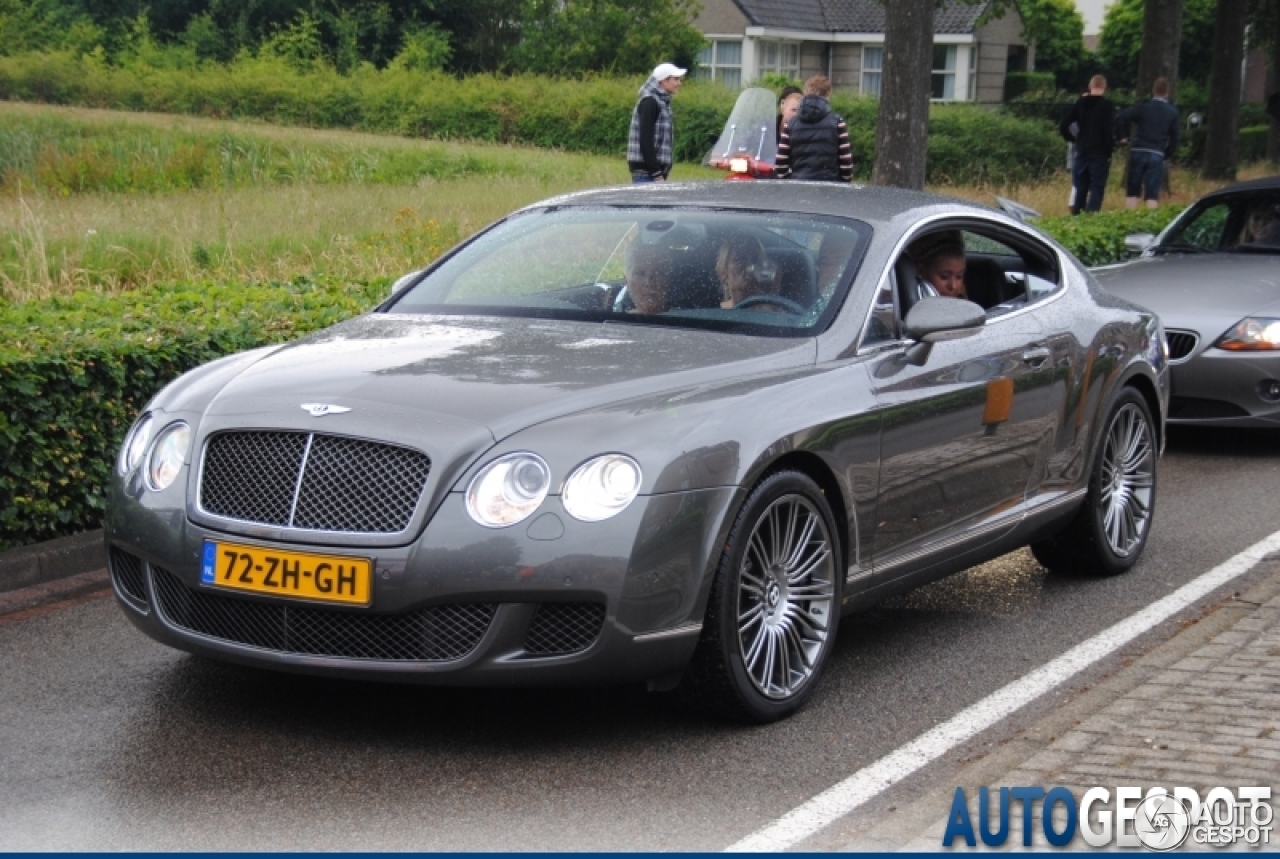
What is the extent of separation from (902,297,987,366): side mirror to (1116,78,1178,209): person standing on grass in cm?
1811

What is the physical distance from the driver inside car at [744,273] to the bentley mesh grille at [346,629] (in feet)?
5.64

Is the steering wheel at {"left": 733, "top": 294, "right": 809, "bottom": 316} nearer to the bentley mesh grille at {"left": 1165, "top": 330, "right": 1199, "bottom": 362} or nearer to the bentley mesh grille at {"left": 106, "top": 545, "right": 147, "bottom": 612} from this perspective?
the bentley mesh grille at {"left": 106, "top": 545, "right": 147, "bottom": 612}

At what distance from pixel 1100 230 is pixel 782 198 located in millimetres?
10264

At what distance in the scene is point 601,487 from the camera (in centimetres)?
499

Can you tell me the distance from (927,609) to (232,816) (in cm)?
323

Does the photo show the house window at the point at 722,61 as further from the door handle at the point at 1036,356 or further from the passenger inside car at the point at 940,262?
the door handle at the point at 1036,356

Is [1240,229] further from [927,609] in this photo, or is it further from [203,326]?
[203,326]

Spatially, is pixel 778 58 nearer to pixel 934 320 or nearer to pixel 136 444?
pixel 934 320

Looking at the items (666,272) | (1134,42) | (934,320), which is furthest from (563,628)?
(1134,42)

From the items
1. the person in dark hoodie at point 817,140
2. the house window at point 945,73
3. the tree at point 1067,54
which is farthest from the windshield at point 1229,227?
the tree at point 1067,54

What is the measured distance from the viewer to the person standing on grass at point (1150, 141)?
23.6m

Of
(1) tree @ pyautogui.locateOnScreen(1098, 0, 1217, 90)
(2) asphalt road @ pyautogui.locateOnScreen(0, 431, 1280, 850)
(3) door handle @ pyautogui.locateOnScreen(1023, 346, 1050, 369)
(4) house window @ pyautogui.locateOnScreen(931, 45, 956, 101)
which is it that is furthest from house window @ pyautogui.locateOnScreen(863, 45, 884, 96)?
(2) asphalt road @ pyautogui.locateOnScreen(0, 431, 1280, 850)

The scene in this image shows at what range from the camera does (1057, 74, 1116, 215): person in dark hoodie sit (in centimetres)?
2273

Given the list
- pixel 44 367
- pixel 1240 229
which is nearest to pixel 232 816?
pixel 44 367
